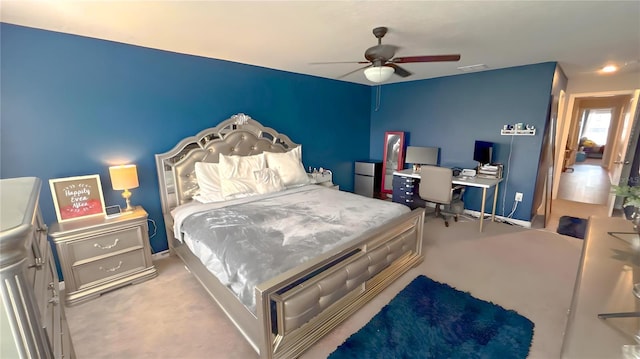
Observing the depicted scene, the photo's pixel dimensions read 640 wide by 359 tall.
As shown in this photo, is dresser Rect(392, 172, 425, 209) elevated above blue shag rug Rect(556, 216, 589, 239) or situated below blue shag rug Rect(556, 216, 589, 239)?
above

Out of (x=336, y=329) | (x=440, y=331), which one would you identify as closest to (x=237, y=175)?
(x=336, y=329)

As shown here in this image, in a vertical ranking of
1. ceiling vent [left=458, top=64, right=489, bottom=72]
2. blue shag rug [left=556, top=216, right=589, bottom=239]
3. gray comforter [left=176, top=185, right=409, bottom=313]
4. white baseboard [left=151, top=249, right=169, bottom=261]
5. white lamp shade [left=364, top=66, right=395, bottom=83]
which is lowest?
white baseboard [left=151, top=249, right=169, bottom=261]

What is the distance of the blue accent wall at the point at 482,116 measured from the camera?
3641 mm

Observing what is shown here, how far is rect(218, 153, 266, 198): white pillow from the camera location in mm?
2943

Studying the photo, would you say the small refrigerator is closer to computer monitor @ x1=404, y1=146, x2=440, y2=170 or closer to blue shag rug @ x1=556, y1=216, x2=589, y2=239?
computer monitor @ x1=404, y1=146, x2=440, y2=170

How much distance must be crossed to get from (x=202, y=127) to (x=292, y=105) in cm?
141

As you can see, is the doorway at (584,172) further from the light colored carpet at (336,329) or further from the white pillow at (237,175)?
the white pillow at (237,175)

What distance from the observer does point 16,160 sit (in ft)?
7.11

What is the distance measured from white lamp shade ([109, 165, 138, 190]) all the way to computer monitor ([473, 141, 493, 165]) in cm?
442

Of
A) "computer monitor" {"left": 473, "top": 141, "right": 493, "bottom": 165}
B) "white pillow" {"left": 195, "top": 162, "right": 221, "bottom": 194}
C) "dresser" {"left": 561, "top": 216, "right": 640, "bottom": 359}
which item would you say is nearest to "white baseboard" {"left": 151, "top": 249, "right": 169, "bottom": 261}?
"white pillow" {"left": 195, "top": 162, "right": 221, "bottom": 194}

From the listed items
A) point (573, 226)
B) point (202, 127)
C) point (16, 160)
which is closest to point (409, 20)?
point (202, 127)

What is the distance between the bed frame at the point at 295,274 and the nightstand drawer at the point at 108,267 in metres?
0.39

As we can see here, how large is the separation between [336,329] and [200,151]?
2.35 metres

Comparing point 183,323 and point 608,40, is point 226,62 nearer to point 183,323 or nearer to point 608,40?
point 183,323
